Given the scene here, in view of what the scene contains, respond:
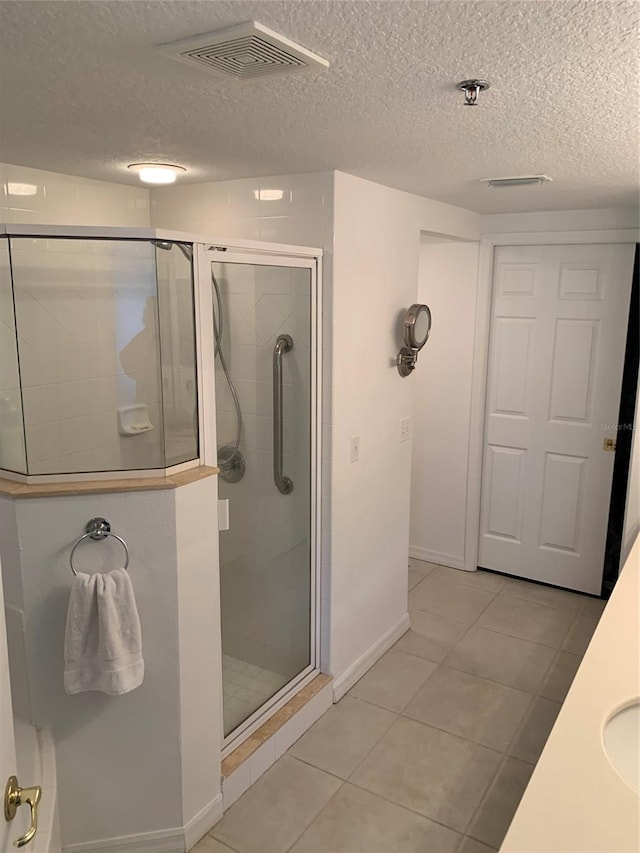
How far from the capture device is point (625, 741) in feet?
5.14

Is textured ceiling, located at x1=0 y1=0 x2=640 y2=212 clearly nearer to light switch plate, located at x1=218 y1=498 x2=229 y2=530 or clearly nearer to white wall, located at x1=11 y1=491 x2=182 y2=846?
white wall, located at x1=11 y1=491 x2=182 y2=846

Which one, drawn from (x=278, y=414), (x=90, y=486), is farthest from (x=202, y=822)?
(x=278, y=414)

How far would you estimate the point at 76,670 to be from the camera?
6.23 ft

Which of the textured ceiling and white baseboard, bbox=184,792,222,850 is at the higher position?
the textured ceiling

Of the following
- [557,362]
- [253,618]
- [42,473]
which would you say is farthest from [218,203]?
[557,362]

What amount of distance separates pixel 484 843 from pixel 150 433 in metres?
1.74

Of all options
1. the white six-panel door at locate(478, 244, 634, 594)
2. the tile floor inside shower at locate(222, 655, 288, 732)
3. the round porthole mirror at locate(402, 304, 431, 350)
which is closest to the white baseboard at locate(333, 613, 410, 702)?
the tile floor inside shower at locate(222, 655, 288, 732)

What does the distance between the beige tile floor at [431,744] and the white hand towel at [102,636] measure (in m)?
0.73

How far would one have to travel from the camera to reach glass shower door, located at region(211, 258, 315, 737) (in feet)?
8.15

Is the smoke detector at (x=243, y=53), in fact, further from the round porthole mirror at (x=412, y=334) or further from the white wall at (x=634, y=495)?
the white wall at (x=634, y=495)

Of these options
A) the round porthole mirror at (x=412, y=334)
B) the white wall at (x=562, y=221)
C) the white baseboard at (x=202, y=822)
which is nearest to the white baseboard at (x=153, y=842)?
the white baseboard at (x=202, y=822)

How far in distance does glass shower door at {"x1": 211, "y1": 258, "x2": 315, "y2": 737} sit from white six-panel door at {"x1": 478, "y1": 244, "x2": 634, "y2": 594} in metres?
1.69

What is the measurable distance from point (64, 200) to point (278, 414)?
1.28m

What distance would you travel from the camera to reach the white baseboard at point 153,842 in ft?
6.84
